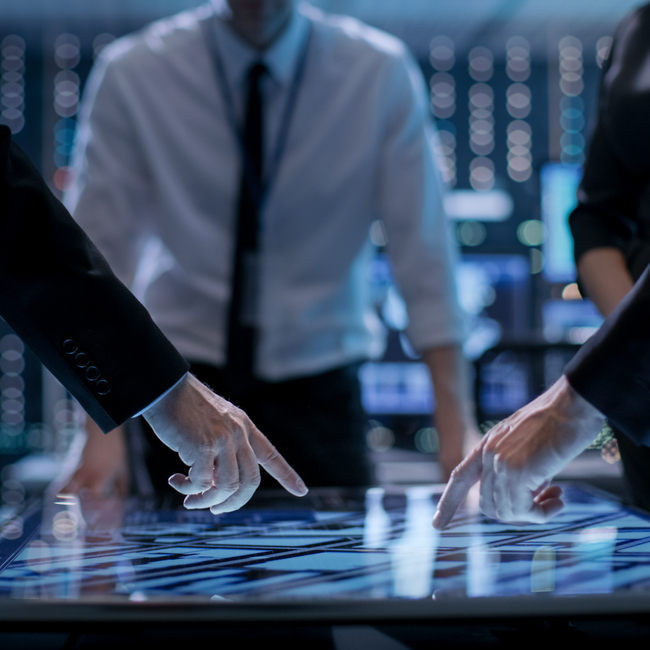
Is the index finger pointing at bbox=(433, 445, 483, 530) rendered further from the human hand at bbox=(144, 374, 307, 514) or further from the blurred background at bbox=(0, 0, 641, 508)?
the blurred background at bbox=(0, 0, 641, 508)

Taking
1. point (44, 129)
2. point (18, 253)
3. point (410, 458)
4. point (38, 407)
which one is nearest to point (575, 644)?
point (18, 253)

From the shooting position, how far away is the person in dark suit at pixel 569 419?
0.54m

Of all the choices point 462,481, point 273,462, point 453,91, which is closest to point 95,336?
point 273,462

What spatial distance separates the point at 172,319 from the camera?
1.12m

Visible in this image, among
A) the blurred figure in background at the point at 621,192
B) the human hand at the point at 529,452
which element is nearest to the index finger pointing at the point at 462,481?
the human hand at the point at 529,452

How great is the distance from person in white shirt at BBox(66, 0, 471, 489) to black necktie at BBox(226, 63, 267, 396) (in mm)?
18

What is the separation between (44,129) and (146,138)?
107 inches

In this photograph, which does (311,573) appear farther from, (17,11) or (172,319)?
(17,11)

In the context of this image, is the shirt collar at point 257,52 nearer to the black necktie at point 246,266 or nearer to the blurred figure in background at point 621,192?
the black necktie at point 246,266

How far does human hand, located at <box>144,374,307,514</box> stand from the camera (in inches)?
22.5

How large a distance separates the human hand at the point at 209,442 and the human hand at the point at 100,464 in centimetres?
43

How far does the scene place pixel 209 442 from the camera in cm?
57

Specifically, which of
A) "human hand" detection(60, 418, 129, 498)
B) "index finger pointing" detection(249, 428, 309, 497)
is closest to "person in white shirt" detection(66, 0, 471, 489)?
"human hand" detection(60, 418, 129, 498)

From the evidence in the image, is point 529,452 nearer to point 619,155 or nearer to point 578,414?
point 578,414
